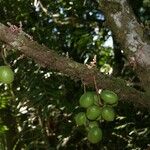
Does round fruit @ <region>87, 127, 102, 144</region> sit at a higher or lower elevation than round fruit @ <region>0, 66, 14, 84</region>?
lower

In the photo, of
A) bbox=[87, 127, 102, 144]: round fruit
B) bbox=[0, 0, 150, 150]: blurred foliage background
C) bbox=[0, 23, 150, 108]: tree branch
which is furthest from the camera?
bbox=[0, 0, 150, 150]: blurred foliage background

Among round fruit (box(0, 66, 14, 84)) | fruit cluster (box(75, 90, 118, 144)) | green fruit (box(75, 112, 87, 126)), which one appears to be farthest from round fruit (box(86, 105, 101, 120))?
round fruit (box(0, 66, 14, 84))

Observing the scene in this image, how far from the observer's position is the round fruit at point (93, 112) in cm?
231

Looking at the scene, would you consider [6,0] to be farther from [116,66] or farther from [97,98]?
[97,98]

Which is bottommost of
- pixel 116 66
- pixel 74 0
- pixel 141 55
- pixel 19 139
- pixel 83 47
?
pixel 19 139

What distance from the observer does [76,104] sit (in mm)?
3361

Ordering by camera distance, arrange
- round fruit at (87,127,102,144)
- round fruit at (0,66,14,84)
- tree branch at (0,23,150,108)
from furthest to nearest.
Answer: round fruit at (87,127,102,144) → round fruit at (0,66,14,84) → tree branch at (0,23,150,108)

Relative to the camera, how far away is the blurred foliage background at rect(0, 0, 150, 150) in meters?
3.48

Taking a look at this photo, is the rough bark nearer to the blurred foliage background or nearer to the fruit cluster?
the fruit cluster

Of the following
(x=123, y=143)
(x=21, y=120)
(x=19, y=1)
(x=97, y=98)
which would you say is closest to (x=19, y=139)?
(x=21, y=120)

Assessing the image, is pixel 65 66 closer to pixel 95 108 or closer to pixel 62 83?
pixel 95 108

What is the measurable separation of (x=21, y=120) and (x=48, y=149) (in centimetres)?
58

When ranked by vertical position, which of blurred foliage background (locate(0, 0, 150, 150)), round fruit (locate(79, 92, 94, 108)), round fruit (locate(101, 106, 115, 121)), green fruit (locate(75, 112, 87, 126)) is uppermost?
round fruit (locate(79, 92, 94, 108))

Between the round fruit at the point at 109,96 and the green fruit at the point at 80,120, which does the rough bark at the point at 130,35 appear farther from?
the green fruit at the point at 80,120
